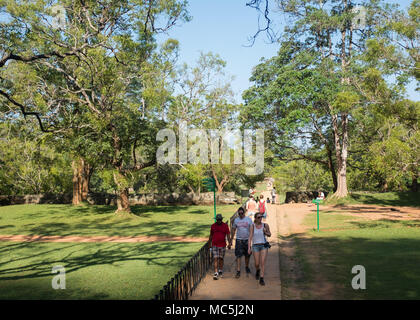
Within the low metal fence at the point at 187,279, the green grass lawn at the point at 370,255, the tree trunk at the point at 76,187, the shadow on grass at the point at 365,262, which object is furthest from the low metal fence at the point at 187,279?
the tree trunk at the point at 76,187

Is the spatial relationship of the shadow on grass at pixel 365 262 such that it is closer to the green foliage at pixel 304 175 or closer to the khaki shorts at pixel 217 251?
the khaki shorts at pixel 217 251

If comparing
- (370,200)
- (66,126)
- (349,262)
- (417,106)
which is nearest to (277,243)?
(349,262)

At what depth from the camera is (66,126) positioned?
24.0 meters

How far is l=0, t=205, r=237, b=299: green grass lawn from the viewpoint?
30.7 feet

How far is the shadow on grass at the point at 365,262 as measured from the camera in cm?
811

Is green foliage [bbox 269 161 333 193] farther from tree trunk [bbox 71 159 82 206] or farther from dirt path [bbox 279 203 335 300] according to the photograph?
dirt path [bbox 279 203 335 300]

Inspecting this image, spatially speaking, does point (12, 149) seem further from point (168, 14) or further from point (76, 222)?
point (168, 14)

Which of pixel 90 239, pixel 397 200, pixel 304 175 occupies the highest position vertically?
pixel 304 175

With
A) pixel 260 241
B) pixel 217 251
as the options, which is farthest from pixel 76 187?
pixel 260 241

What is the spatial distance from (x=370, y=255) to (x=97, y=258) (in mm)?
9131

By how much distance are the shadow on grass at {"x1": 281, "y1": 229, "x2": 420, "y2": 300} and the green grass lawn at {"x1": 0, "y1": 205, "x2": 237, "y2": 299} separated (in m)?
4.04

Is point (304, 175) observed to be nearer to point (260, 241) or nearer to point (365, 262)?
point (365, 262)

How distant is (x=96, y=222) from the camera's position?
24703 millimetres

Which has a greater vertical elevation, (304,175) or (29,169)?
(29,169)
